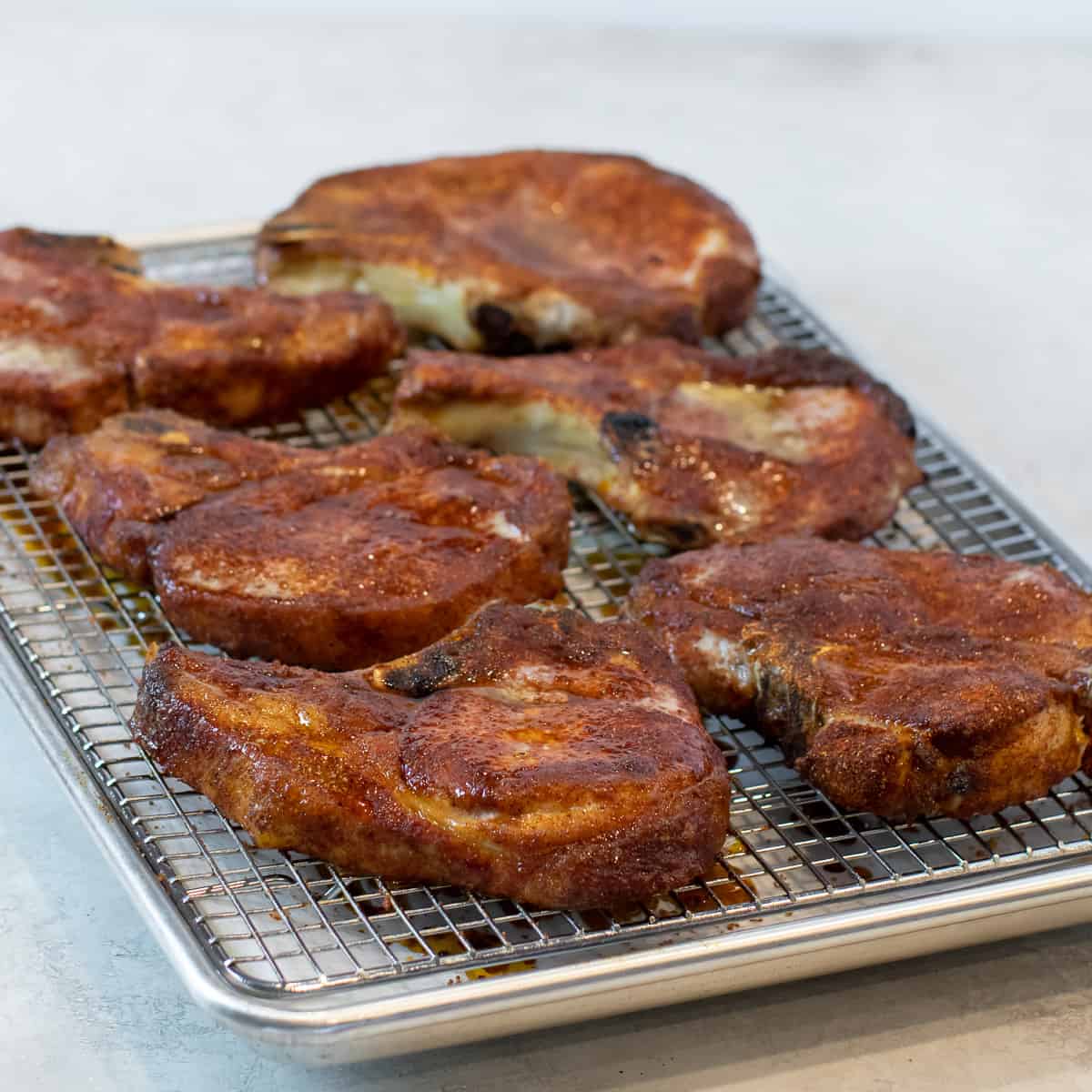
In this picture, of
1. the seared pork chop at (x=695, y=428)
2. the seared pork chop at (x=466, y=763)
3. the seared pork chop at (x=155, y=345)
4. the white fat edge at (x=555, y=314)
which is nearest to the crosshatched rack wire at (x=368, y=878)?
the seared pork chop at (x=466, y=763)

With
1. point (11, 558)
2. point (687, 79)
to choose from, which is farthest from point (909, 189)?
point (11, 558)

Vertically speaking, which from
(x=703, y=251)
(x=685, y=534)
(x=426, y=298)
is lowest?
(x=685, y=534)

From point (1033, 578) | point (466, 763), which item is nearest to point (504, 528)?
point (466, 763)

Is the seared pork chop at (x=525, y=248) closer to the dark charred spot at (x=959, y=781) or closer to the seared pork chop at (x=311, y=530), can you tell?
the seared pork chop at (x=311, y=530)

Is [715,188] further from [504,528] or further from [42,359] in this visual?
[504,528]

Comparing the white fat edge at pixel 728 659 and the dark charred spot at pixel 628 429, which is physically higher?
the dark charred spot at pixel 628 429

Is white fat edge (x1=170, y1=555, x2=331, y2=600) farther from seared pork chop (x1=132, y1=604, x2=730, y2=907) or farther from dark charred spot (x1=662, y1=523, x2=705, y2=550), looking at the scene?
dark charred spot (x1=662, y1=523, x2=705, y2=550)
